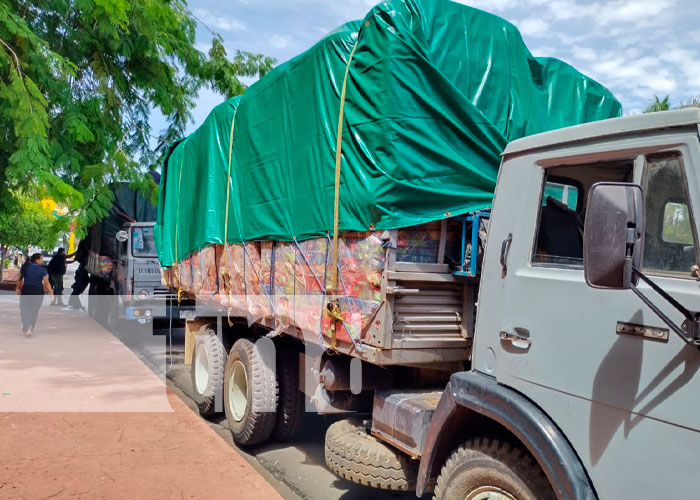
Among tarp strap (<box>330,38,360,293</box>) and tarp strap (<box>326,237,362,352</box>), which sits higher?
tarp strap (<box>330,38,360,293</box>)

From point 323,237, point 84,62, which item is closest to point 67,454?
point 323,237

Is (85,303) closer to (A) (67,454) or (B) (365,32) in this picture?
(A) (67,454)

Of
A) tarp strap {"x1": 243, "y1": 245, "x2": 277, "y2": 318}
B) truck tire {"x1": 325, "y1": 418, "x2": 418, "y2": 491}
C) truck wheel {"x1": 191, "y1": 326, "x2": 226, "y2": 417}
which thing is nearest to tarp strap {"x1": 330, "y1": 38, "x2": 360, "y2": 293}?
truck tire {"x1": 325, "y1": 418, "x2": 418, "y2": 491}

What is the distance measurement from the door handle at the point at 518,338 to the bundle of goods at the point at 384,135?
0.94 metres

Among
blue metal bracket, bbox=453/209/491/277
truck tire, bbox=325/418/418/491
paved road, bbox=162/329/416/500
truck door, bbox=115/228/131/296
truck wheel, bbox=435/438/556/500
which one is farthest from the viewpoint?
truck door, bbox=115/228/131/296

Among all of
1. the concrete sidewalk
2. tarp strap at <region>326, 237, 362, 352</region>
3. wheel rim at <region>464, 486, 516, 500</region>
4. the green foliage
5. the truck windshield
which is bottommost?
the concrete sidewalk

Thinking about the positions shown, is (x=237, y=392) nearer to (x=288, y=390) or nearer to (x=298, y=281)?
(x=288, y=390)

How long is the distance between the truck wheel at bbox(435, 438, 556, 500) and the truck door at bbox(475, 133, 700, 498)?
0.82ft

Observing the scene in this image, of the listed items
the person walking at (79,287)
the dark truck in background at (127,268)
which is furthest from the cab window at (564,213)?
the person walking at (79,287)

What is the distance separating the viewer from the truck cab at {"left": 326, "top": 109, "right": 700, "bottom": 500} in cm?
199

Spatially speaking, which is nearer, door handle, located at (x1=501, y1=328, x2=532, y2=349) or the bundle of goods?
door handle, located at (x1=501, y1=328, x2=532, y2=349)

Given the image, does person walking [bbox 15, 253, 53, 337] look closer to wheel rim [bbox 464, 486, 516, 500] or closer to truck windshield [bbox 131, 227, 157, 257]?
truck windshield [bbox 131, 227, 157, 257]

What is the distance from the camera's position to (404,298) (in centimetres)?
351

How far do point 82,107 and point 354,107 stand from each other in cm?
941
